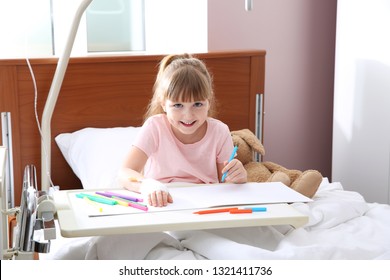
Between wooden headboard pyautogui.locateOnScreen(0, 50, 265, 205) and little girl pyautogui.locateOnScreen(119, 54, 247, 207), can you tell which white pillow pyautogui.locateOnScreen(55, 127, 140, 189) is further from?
little girl pyautogui.locateOnScreen(119, 54, 247, 207)

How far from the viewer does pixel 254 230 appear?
1431mm

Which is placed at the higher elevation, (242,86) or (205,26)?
(205,26)

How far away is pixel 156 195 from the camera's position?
4.62 feet

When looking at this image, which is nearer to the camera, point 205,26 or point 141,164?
point 141,164

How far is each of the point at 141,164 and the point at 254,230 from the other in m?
0.50

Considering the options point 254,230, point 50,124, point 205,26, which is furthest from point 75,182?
point 254,230

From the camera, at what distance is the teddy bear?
6.65 ft

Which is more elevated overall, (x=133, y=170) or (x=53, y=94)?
(x=53, y=94)

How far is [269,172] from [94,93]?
67 cm

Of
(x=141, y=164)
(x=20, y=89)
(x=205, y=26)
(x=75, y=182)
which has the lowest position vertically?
(x=75, y=182)

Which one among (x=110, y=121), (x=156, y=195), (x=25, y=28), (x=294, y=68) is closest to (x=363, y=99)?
(x=294, y=68)

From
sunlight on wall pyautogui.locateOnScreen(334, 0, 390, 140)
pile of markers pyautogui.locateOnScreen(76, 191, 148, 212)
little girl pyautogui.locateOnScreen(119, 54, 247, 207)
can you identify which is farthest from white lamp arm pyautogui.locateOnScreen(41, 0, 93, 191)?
sunlight on wall pyautogui.locateOnScreen(334, 0, 390, 140)

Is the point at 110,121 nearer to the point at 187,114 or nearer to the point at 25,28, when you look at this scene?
the point at 25,28

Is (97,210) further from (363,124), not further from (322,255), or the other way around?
(363,124)
